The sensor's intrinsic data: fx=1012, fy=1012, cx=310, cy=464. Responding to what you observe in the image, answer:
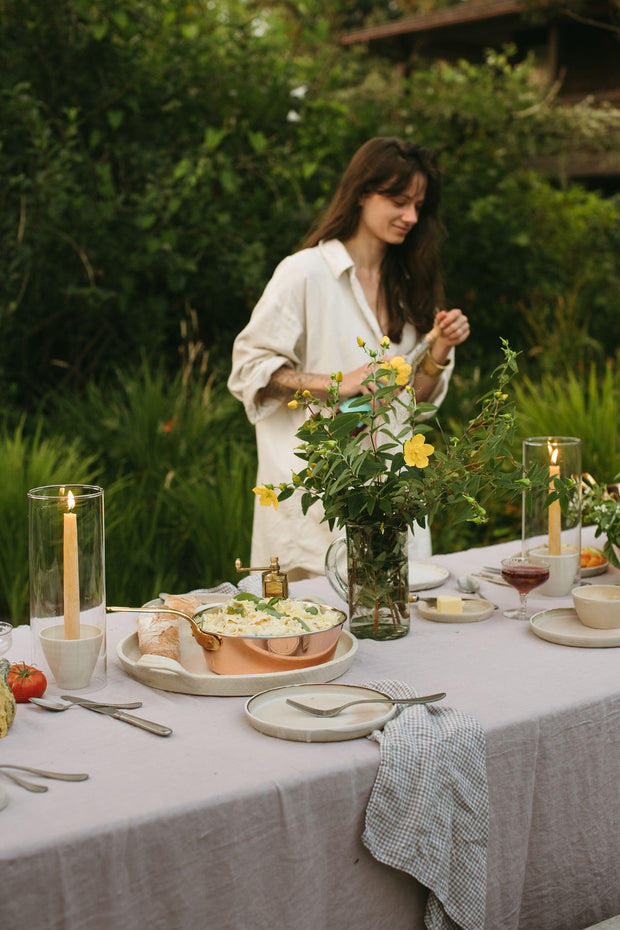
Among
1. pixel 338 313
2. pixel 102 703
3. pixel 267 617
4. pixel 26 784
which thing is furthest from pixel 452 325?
pixel 26 784

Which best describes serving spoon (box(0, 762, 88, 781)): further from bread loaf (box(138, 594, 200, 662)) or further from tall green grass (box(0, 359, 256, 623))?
tall green grass (box(0, 359, 256, 623))

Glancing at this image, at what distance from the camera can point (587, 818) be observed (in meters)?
1.56

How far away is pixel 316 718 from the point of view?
1.44 meters

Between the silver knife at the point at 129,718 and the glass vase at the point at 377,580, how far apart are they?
512 millimetres

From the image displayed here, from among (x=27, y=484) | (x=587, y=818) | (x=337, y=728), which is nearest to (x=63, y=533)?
(x=337, y=728)

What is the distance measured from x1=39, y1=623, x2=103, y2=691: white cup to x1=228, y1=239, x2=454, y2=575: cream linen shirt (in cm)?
125

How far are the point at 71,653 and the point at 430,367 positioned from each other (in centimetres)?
152

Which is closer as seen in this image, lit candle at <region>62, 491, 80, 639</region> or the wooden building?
lit candle at <region>62, 491, 80, 639</region>

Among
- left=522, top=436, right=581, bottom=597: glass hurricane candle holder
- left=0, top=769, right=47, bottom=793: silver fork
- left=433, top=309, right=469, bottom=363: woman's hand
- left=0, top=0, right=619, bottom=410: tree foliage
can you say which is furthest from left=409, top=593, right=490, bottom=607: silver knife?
left=0, top=0, right=619, bottom=410: tree foliage

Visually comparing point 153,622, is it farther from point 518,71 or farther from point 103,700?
point 518,71

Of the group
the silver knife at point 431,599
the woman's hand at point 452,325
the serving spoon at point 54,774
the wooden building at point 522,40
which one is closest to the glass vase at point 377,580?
the silver knife at point 431,599

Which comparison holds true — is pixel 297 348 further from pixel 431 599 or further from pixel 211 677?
pixel 211 677

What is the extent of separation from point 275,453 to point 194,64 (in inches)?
150

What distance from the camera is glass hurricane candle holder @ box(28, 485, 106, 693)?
59.8 inches
